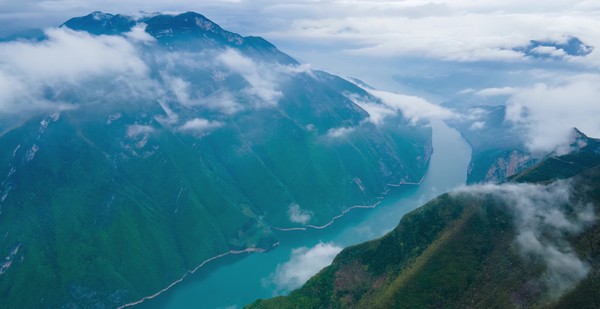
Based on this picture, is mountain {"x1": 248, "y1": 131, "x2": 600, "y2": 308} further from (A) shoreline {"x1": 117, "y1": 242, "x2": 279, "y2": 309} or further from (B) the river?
(A) shoreline {"x1": 117, "y1": 242, "x2": 279, "y2": 309}

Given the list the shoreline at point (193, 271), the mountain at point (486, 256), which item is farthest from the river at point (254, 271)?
the mountain at point (486, 256)

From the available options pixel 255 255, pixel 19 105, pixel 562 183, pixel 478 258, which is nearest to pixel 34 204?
pixel 19 105

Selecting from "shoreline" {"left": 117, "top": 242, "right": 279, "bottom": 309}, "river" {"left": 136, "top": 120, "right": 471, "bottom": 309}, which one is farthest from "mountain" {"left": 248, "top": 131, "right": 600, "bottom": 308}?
"shoreline" {"left": 117, "top": 242, "right": 279, "bottom": 309}

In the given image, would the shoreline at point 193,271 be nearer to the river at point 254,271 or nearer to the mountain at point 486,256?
the river at point 254,271

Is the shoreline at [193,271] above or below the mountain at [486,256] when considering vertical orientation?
below

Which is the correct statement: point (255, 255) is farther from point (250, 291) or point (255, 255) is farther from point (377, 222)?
point (377, 222)

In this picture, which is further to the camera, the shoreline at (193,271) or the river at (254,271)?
the shoreline at (193,271)

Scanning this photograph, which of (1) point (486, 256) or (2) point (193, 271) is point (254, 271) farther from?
(1) point (486, 256)

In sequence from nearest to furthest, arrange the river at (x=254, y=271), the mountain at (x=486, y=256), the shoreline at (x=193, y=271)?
the mountain at (x=486, y=256) → the river at (x=254, y=271) → the shoreline at (x=193, y=271)
